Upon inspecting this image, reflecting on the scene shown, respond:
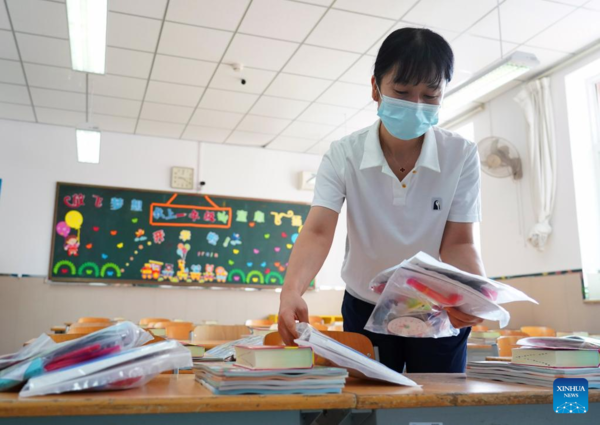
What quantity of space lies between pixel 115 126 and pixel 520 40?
5.06 metres

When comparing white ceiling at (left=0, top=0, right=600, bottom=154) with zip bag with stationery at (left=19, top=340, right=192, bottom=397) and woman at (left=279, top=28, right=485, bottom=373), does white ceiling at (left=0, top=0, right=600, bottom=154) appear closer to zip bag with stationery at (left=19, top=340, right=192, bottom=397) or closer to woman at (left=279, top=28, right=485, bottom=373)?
woman at (left=279, top=28, right=485, bottom=373)

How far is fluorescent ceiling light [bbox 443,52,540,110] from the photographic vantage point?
440 centimetres

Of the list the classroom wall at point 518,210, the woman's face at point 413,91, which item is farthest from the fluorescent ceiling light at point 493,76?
the woman's face at point 413,91

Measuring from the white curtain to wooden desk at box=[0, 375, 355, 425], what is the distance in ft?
17.8

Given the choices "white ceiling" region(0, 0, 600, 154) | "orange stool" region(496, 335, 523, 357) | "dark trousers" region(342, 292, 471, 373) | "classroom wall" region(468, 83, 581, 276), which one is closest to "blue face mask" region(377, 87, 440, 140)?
"dark trousers" region(342, 292, 471, 373)

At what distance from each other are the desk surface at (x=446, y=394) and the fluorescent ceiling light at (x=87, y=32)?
3616mm

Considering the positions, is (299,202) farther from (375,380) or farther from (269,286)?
(375,380)

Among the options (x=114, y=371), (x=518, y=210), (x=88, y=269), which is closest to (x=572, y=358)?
(x=114, y=371)

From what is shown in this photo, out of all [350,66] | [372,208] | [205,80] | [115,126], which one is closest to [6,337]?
[115,126]

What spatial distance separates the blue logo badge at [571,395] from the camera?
0.98 metres

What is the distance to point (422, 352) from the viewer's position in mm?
1475

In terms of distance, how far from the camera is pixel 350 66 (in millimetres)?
5539

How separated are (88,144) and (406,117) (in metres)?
5.01

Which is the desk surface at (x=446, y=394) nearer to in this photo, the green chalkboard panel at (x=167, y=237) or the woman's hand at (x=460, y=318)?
the woman's hand at (x=460, y=318)
